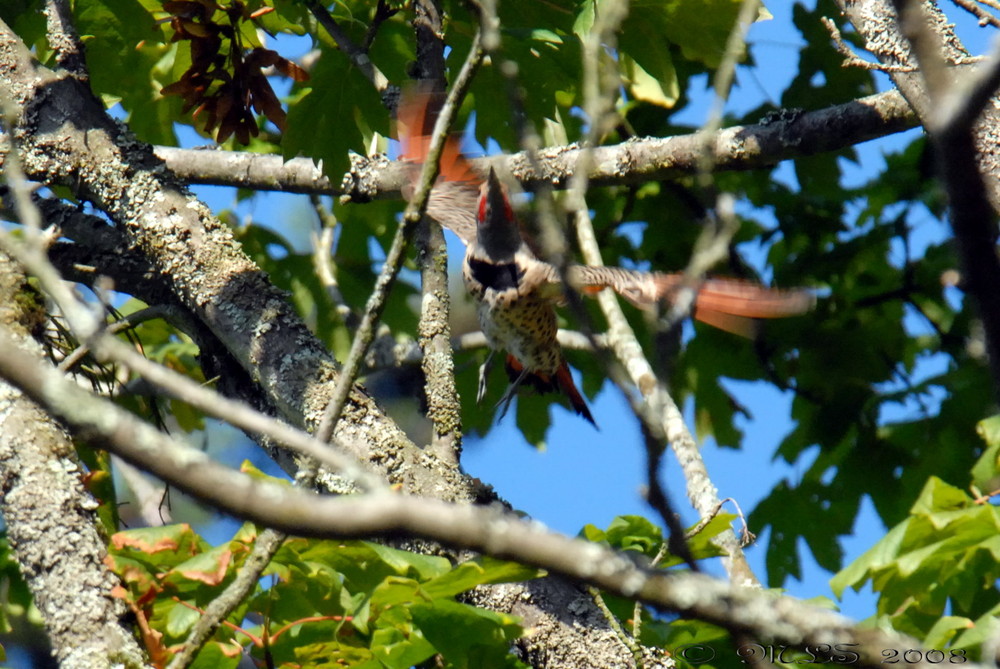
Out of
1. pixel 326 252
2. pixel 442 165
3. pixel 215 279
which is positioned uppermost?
pixel 326 252

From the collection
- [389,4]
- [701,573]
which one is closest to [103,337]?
[701,573]

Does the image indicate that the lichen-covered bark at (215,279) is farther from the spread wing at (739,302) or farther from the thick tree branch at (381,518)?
the thick tree branch at (381,518)

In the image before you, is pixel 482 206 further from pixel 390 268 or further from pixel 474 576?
pixel 390 268

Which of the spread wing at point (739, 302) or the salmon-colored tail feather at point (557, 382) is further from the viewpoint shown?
the salmon-colored tail feather at point (557, 382)

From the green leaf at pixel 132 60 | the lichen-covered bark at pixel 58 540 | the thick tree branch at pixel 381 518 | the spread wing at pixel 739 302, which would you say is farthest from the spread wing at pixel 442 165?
the thick tree branch at pixel 381 518

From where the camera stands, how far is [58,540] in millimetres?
1854

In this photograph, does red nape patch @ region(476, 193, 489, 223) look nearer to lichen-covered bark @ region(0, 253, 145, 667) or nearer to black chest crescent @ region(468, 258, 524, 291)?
black chest crescent @ region(468, 258, 524, 291)

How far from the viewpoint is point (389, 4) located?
3164 mm

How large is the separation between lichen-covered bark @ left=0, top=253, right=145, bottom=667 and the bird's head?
7.60 feet

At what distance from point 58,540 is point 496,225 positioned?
255 cm

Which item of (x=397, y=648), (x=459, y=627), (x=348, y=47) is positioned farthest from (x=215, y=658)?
(x=348, y=47)

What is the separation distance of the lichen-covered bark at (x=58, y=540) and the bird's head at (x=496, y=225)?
2.32m

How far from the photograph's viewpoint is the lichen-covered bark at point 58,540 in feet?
5.78

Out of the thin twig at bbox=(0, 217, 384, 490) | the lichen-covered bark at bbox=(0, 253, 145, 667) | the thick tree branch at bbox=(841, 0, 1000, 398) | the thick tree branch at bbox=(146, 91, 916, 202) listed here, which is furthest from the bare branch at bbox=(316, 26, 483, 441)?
the thick tree branch at bbox=(146, 91, 916, 202)
